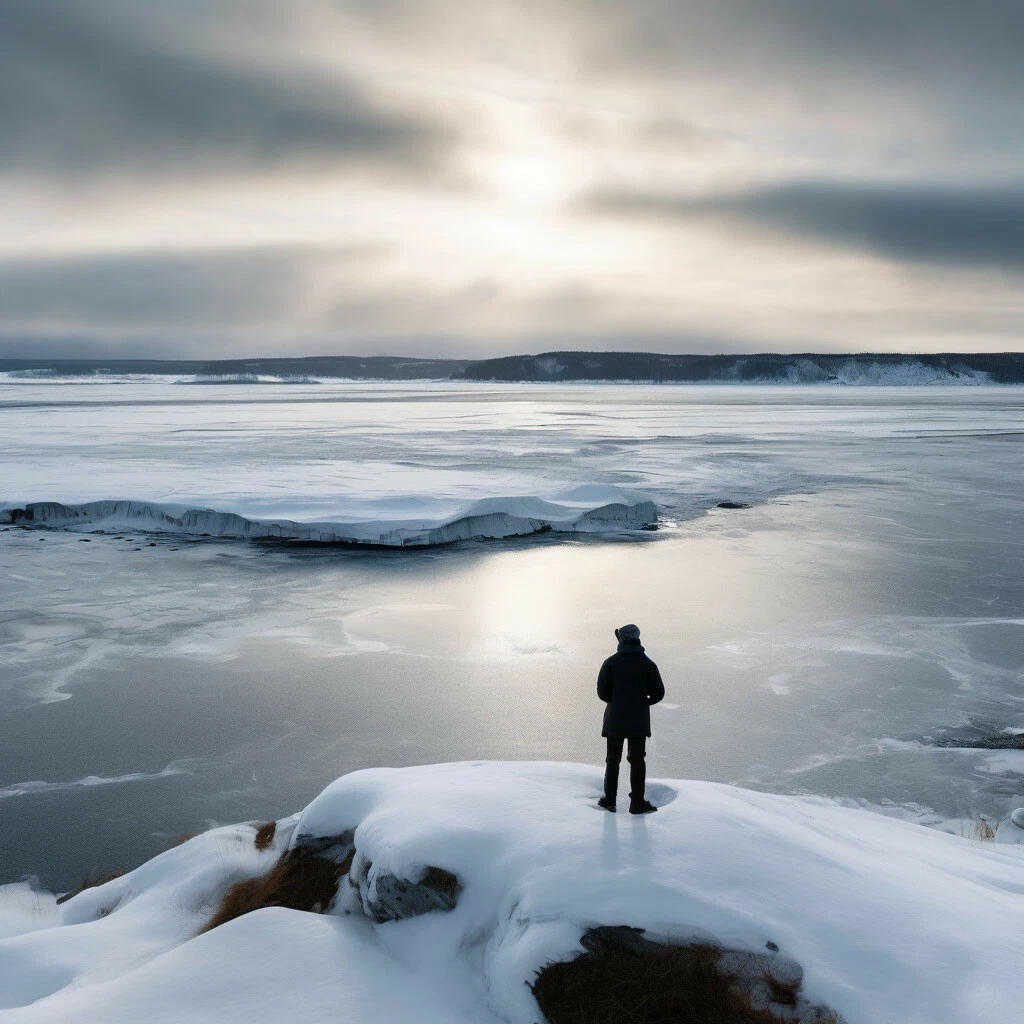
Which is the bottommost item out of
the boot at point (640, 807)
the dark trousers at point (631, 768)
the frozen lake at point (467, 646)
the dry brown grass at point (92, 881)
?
the dry brown grass at point (92, 881)

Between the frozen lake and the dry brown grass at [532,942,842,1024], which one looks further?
the frozen lake

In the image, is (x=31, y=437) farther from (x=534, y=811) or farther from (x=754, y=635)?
(x=534, y=811)

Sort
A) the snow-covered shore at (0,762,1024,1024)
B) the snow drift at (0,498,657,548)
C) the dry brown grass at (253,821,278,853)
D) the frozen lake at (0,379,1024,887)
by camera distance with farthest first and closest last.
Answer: the snow drift at (0,498,657,548) < the frozen lake at (0,379,1024,887) < the dry brown grass at (253,821,278,853) < the snow-covered shore at (0,762,1024,1024)

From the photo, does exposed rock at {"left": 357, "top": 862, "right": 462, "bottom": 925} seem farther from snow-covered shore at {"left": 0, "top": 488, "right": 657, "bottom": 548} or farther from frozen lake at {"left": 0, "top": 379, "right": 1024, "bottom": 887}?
snow-covered shore at {"left": 0, "top": 488, "right": 657, "bottom": 548}

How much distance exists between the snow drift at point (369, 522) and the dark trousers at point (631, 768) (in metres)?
12.0

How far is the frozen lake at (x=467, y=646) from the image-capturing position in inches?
280

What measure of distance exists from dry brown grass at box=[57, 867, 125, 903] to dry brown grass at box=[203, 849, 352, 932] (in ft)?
3.72

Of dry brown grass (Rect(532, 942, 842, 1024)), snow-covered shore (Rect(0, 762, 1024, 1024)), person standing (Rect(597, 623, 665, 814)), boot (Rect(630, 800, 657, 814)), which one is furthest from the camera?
person standing (Rect(597, 623, 665, 814))

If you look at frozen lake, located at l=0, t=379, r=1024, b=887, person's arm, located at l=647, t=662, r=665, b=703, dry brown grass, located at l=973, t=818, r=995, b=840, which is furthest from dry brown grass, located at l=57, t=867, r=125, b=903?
dry brown grass, located at l=973, t=818, r=995, b=840

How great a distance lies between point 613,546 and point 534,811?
12.5 metres

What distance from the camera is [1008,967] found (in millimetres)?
3602

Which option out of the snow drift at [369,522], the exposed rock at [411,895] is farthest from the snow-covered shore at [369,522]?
the exposed rock at [411,895]

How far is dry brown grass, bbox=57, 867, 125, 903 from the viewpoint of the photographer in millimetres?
5404

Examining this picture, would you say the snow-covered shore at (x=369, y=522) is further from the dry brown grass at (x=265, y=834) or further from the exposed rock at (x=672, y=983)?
the exposed rock at (x=672, y=983)
